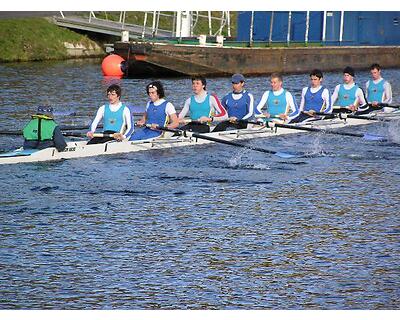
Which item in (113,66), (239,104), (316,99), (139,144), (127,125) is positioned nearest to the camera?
(127,125)

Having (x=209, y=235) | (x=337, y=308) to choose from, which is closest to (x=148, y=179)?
(x=209, y=235)

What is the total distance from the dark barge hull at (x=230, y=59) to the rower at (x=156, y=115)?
67.3 feet

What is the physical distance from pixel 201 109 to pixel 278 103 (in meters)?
2.25

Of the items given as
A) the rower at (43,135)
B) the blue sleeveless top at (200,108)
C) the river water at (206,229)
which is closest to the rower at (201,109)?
the blue sleeveless top at (200,108)

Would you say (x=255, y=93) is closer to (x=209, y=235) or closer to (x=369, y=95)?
(x=369, y=95)

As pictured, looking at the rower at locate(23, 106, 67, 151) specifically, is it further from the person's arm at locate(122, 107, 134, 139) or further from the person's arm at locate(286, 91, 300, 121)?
the person's arm at locate(286, 91, 300, 121)

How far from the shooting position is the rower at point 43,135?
62.2ft

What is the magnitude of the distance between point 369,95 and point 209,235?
14.1 meters

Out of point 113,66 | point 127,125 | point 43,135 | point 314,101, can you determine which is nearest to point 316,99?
point 314,101

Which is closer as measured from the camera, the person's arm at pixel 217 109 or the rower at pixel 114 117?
the rower at pixel 114 117

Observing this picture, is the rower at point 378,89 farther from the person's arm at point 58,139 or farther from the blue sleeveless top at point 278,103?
the person's arm at point 58,139

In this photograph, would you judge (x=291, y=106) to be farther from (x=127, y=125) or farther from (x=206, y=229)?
(x=206, y=229)

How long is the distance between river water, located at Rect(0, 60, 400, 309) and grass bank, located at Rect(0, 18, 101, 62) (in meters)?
23.3

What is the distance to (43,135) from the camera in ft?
62.9
